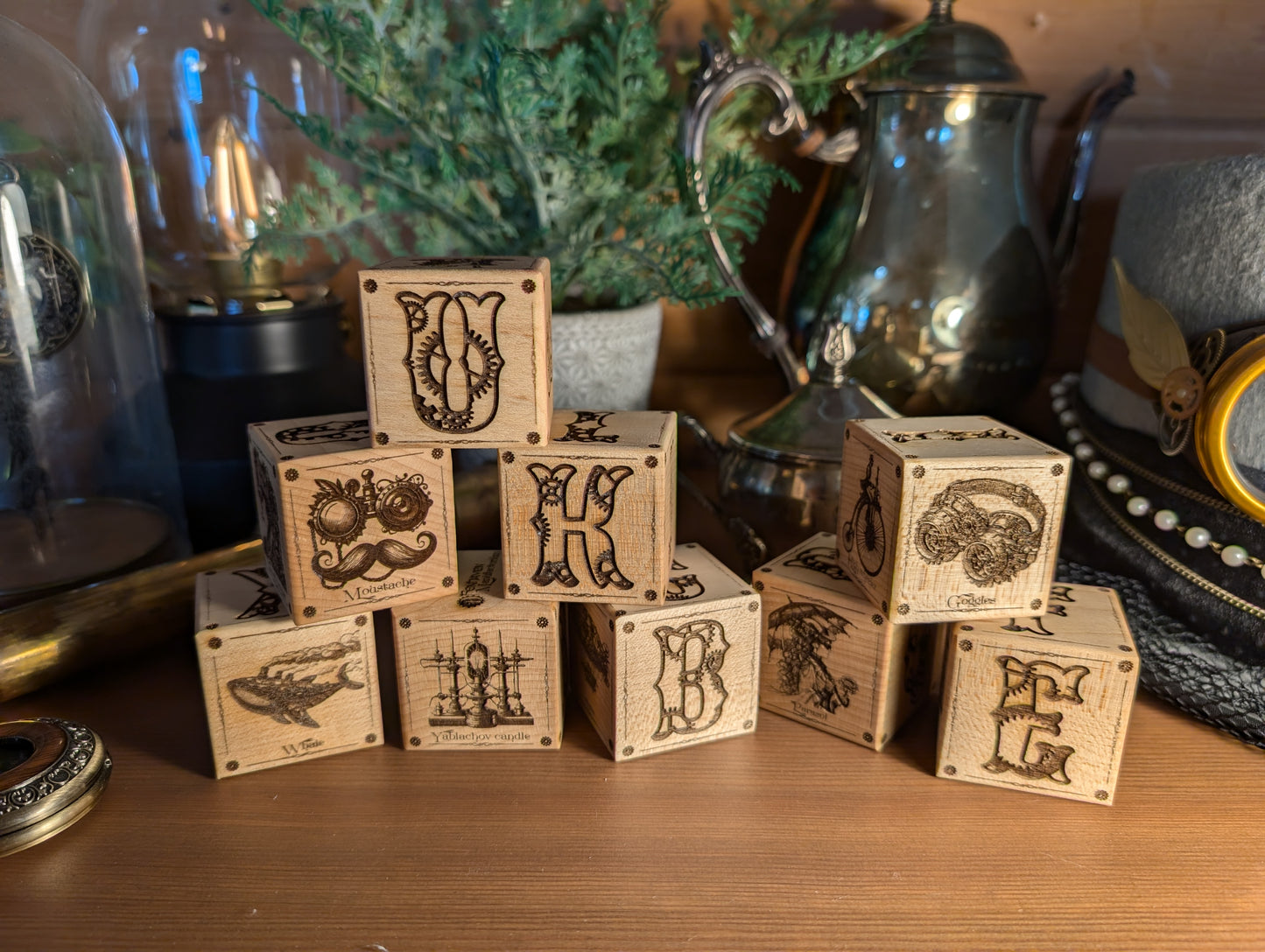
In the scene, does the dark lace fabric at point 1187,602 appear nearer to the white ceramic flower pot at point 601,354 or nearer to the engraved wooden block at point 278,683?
the white ceramic flower pot at point 601,354

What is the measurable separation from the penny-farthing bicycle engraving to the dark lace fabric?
0.20 m

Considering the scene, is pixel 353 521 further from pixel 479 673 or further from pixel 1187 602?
pixel 1187 602

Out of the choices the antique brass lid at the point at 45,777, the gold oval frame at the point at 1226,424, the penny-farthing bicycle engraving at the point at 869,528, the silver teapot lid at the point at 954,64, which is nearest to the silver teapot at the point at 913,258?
the silver teapot lid at the point at 954,64

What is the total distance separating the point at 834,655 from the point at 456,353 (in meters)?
0.29

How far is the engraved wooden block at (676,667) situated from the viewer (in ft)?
1.70

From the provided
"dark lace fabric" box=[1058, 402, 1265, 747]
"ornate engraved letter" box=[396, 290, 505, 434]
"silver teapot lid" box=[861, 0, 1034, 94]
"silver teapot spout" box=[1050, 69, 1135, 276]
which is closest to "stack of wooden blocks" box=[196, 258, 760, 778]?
"ornate engraved letter" box=[396, 290, 505, 434]

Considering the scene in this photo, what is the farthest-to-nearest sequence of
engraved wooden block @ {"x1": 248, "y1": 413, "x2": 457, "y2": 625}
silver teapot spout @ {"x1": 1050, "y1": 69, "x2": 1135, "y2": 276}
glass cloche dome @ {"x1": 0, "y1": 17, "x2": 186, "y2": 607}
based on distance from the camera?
silver teapot spout @ {"x1": 1050, "y1": 69, "x2": 1135, "y2": 276}
glass cloche dome @ {"x1": 0, "y1": 17, "x2": 186, "y2": 607}
engraved wooden block @ {"x1": 248, "y1": 413, "x2": 457, "y2": 625}

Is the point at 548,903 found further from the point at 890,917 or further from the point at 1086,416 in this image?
the point at 1086,416

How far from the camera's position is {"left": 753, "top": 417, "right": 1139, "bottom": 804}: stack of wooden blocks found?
0.49 m

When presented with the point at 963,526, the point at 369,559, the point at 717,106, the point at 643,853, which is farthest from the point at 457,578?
the point at 717,106

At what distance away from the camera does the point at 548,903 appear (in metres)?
0.41

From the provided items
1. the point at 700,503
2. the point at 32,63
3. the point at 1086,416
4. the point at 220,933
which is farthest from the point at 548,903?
the point at 32,63

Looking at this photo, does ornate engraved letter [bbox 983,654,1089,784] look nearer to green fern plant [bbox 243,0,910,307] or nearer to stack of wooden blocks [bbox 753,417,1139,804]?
stack of wooden blocks [bbox 753,417,1139,804]

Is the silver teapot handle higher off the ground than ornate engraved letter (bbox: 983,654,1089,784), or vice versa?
the silver teapot handle
